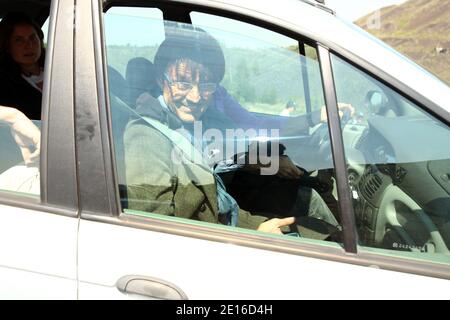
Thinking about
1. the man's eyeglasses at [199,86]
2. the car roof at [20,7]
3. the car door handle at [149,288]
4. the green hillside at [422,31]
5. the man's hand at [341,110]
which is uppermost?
the green hillside at [422,31]

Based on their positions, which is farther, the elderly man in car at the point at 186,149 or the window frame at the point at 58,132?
the elderly man in car at the point at 186,149

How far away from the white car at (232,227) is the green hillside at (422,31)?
17077 mm

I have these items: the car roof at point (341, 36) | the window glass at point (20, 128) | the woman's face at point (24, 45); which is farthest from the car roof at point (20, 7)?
the car roof at point (341, 36)

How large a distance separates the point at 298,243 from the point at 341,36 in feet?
2.04

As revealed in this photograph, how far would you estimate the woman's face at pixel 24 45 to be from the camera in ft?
8.91

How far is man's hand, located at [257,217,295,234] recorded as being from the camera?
1.73m

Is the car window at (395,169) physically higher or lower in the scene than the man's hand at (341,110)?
lower

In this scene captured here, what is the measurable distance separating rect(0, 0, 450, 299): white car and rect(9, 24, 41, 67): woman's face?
1.14m

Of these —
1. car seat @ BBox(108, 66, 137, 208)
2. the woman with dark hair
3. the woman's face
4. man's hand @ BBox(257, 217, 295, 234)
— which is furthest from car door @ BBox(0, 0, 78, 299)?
the woman's face

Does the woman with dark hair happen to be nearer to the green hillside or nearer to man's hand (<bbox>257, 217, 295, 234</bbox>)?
man's hand (<bbox>257, 217, 295, 234</bbox>)

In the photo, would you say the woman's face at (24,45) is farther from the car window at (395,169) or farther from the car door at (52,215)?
the car window at (395,169)

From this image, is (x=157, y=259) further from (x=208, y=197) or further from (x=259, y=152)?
(x=259, y=152)

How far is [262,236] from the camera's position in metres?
1.59
